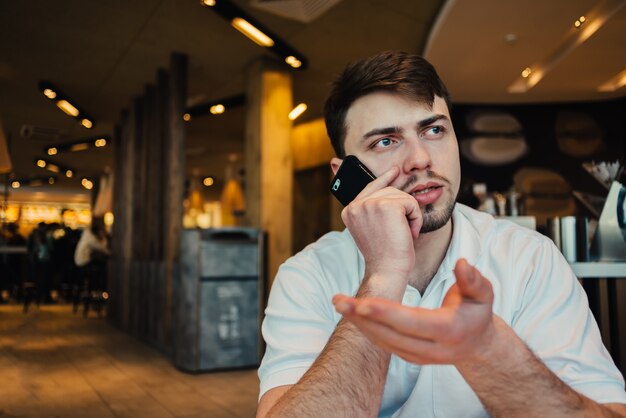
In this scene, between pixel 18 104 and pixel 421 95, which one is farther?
pixel 18 104

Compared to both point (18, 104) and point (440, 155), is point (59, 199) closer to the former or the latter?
point (18, 104)

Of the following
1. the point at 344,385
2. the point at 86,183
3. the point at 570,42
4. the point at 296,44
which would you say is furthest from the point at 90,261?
Result: the point at 344,385

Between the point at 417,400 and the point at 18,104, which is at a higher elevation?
the point at 18,104

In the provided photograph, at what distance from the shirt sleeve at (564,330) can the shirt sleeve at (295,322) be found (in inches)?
16.2

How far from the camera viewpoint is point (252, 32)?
4246 millimetres

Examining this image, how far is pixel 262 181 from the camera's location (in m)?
4.79

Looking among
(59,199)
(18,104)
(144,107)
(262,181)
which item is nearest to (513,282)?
(262,181)

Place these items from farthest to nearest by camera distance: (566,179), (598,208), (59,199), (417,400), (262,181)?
1. (59,199)
2. (566,179)
3. (262,181)
4. (598,208)
5. (417,400)

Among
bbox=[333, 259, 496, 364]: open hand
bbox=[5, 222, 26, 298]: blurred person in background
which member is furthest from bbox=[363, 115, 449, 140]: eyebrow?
bbox=[5, 222, 26, 298]: blurred person in background

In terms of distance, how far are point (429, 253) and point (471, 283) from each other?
2.40 ft

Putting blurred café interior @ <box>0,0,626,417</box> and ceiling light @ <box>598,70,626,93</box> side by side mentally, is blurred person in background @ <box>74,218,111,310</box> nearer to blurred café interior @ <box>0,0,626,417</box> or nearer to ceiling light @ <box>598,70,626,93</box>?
blurred café interior @ <box>0,0,626,417</box>

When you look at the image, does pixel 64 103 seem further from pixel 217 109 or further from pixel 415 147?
pixel 415 147

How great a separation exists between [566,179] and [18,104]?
23.0 ft

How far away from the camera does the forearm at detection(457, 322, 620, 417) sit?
71 centimetres
